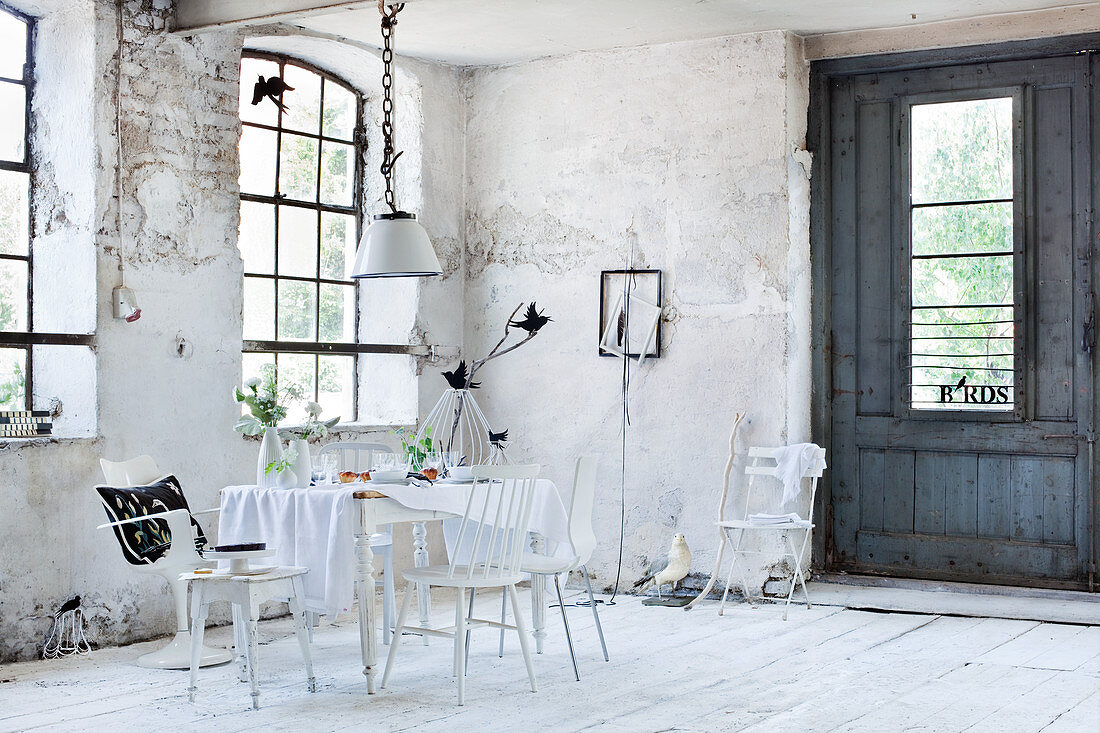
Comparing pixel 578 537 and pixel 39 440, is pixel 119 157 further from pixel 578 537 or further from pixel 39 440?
pixel 578 537

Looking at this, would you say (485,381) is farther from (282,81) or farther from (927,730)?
(927,730)

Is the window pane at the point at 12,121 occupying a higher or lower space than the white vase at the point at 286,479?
higher

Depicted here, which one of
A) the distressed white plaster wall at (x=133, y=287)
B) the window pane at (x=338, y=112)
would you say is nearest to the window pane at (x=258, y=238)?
the distressed white plaster wall at (x=133, y=287)

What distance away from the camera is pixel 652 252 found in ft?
24.2

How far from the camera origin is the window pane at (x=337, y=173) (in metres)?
7.47

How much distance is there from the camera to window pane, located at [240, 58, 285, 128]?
22.9ft

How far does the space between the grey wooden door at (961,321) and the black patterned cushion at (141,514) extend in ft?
12.7

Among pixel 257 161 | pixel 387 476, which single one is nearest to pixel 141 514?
pixel 387 476

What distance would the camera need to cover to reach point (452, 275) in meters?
7.95

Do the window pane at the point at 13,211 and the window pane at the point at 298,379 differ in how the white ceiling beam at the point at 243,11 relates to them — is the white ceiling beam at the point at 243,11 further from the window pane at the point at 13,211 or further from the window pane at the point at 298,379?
the window pane at the point at 298,379

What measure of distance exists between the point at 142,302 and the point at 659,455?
3.08 metres

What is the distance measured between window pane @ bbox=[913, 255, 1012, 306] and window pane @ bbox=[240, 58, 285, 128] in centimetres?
386

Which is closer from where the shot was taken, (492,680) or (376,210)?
(492,680)

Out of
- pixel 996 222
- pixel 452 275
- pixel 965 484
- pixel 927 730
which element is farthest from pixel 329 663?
pixel 996 222
